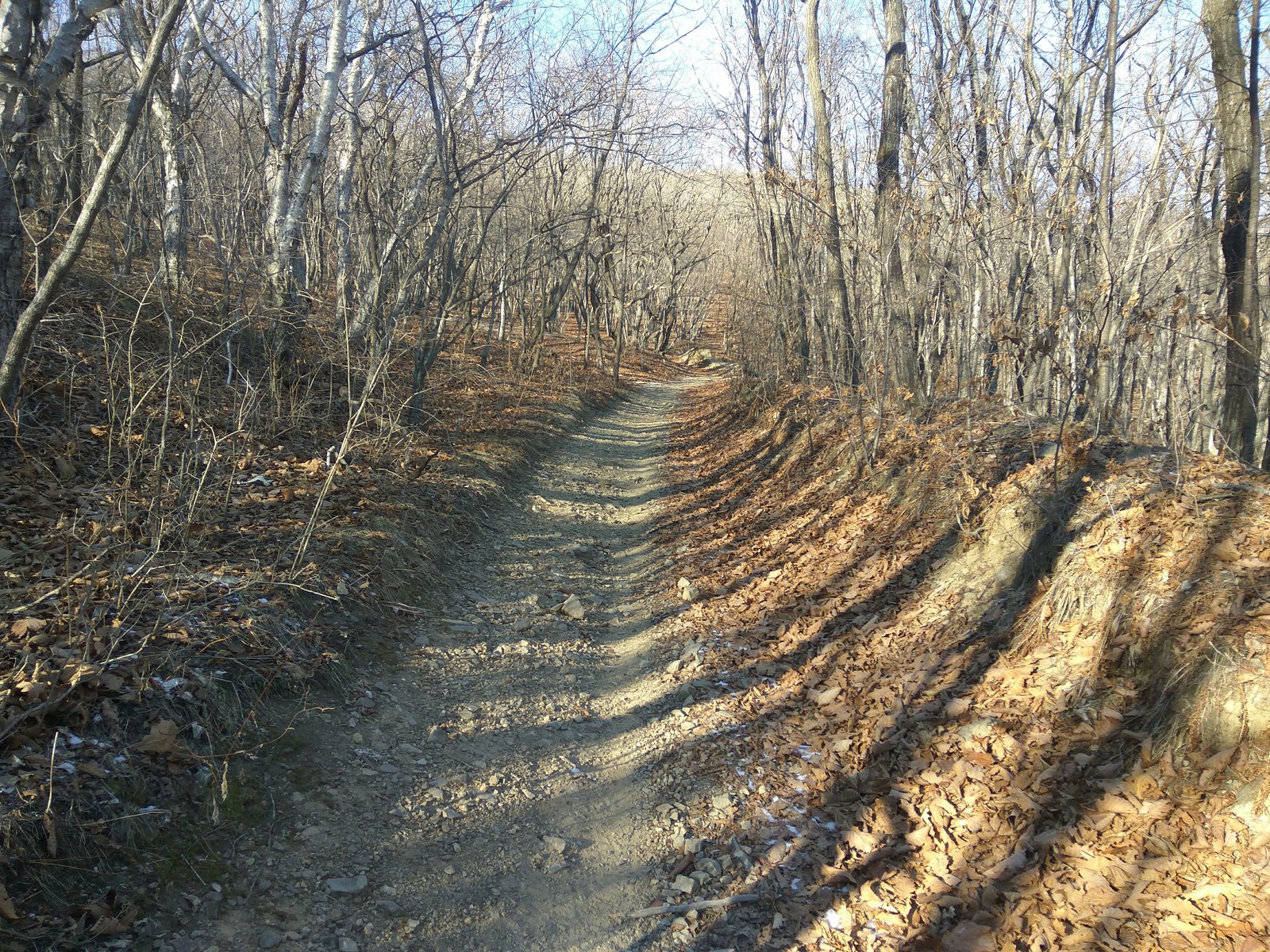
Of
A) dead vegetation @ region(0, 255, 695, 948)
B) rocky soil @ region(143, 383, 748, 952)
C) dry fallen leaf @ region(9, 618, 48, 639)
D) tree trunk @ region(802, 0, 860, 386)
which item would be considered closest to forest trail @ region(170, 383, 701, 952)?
rocky soil @ region(143, 383, 748, 952)

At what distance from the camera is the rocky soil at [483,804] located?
310 cm

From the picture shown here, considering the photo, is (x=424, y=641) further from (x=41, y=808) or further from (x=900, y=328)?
(x=900, y=328)

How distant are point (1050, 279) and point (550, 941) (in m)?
9.13

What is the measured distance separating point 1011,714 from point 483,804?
3.00 m

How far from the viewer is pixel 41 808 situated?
→ 283 cm

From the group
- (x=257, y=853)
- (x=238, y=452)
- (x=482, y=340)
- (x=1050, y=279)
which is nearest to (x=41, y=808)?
(x=257, y=853)

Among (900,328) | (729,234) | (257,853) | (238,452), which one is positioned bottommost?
(257,853)

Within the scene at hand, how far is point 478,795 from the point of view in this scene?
395 cm

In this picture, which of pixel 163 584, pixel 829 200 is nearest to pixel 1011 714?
pixel 163 584

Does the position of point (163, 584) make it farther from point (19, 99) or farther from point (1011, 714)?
point (1011, 714)

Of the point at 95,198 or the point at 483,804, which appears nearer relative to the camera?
the point at 483,804

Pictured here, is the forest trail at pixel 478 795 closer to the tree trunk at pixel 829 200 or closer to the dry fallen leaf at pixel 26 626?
the dry fallen leaf at pixel 26 626

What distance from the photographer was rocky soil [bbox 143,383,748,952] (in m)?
3.10

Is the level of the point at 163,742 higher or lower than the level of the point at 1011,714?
higher
